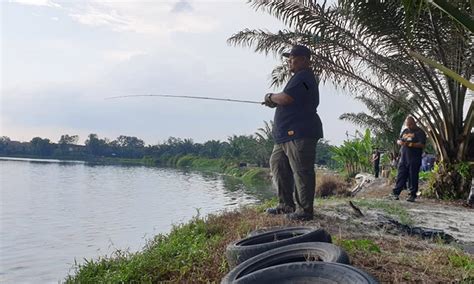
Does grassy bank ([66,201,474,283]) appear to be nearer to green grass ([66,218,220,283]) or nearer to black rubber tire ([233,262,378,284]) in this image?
green grass ([66,218,220,283])

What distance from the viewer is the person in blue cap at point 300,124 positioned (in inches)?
203

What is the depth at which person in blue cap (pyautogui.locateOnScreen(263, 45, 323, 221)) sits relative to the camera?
5.14 metres

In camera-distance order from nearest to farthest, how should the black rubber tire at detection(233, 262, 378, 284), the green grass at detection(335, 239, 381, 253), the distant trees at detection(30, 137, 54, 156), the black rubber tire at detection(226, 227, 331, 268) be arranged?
the black rubber tire at detection(233, 262, 378, 284) → the black rubber tire at detection(226, 227, 331, 268) → the green grass at detection(335, 239, 381, 253) → the distant trees at detection(30, 137, 54, 156)

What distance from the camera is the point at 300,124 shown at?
5.18 meters

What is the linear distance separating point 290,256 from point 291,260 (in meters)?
0.03

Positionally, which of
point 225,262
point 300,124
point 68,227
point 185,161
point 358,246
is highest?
point 300,124

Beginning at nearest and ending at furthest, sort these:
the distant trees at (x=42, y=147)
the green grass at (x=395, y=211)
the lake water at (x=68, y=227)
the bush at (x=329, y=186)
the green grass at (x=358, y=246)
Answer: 1. the green grass at (x=358, y=246)
2. the green grass at (x=395, y=211)
3. the lake water at (x=68, y=227)
4. the bush at (x=329, y=186)
5. the distant trees at (x=42, y=147)

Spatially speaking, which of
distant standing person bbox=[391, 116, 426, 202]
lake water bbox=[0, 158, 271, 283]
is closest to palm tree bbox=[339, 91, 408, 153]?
lake water bbox=[0, 158, 271, 283]

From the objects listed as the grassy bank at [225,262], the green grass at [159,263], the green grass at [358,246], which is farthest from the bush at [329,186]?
the green grass at [358,246]

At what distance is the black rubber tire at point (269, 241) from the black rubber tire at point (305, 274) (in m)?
0.78

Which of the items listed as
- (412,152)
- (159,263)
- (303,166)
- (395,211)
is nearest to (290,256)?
(159,263)

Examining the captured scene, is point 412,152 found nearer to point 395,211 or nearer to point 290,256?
point 395,211

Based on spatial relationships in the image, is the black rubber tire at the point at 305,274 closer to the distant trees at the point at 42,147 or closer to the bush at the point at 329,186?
the bush at the point at 329,186

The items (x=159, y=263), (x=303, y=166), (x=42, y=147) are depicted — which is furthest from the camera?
(x=42, y=147)
